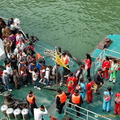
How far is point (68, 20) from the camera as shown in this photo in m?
23.0

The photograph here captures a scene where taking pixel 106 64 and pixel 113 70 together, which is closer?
pixel 113 70

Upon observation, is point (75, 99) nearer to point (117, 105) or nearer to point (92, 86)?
point (92, 86)

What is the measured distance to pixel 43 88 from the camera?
541 inches

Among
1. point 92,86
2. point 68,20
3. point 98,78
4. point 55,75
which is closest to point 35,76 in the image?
point 55,75

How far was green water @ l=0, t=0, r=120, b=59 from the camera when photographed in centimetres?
2003

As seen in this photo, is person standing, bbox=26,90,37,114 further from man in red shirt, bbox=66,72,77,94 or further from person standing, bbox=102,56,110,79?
person standing, bbox=102,56,110,79

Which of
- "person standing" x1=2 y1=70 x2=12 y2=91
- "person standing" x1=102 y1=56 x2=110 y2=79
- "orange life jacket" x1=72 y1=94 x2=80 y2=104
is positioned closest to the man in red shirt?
"orange life jacket" x1=72 y1=94 x2=80 y2=104

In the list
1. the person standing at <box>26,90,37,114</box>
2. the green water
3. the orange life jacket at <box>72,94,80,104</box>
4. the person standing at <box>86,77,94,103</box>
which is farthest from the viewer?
the green water

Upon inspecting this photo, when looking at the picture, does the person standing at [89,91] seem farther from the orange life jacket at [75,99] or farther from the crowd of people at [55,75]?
the orange life jacket at [75,99]

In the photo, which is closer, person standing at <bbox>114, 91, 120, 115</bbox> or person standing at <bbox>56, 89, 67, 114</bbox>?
person standing at <bbox>56, 89, 67, 114</bbox>

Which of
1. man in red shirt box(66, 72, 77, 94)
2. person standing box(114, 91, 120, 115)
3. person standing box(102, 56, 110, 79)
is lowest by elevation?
person standing box(114, 91, 120, 115)

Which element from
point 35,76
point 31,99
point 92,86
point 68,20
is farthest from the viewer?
point 68,20

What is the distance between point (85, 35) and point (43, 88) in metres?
8.75

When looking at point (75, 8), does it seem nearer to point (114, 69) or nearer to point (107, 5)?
point (107, 5)
